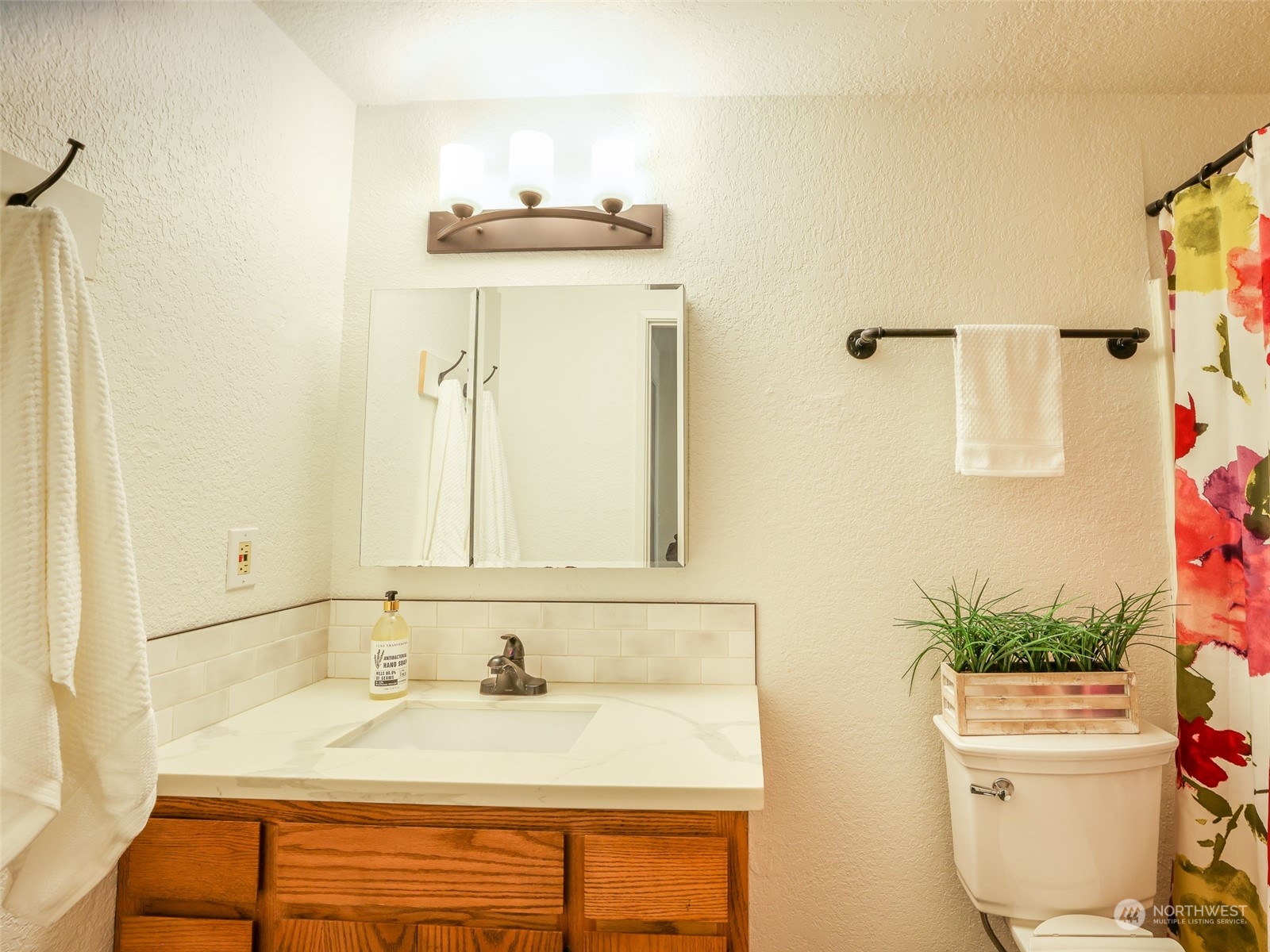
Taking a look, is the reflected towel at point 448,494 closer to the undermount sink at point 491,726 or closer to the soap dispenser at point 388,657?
the soap dispenser at point 388,657

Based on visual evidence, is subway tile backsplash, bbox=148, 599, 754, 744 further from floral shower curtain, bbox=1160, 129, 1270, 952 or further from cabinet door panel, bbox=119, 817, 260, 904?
floral shower curtain, bbox=1160, 129, 1270, 952

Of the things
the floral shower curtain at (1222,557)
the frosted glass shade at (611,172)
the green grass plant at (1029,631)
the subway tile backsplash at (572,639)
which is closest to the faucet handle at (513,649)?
the subway tile backsplash at (572,639)

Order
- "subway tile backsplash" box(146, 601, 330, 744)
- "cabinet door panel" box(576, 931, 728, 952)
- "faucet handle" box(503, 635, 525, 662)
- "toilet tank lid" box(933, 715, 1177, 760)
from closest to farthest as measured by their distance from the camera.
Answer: "cabinet door panel" box(576, 931, 728, 952), "subway tile backsplash" box(146, 601, 330, 744), "toilet tank lid" box(933, 715, 1177, 760), "faucet handle" box(503, 635, 525, 662)

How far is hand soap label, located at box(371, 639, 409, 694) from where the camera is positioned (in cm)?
142

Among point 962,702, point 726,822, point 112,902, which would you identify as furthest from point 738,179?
point 112,902

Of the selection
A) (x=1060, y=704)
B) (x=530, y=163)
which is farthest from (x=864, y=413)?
(x=530, y=163)

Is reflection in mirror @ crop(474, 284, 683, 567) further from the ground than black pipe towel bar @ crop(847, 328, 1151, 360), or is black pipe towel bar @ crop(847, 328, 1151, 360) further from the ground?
black pipe towel bar @ crop(847, 328, 1151, 360)

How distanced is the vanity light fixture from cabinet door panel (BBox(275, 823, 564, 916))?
1219mm

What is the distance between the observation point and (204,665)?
1220 millimetres

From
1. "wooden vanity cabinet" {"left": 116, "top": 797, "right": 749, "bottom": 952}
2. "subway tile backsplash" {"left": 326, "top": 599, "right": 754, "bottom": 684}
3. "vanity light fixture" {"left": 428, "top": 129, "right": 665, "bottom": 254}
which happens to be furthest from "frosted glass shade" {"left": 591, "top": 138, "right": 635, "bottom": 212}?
"wooden vanity cabinet" {"left": 116, "top": 797, "right": 749, "bottom": 952}

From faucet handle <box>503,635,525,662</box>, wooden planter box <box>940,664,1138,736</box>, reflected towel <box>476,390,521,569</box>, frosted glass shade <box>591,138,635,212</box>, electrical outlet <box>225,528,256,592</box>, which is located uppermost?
frosted glass shade <box>591,138,635,212</box>

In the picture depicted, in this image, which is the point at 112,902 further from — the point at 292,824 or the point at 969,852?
the point at 969,852

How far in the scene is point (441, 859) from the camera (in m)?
0.99
